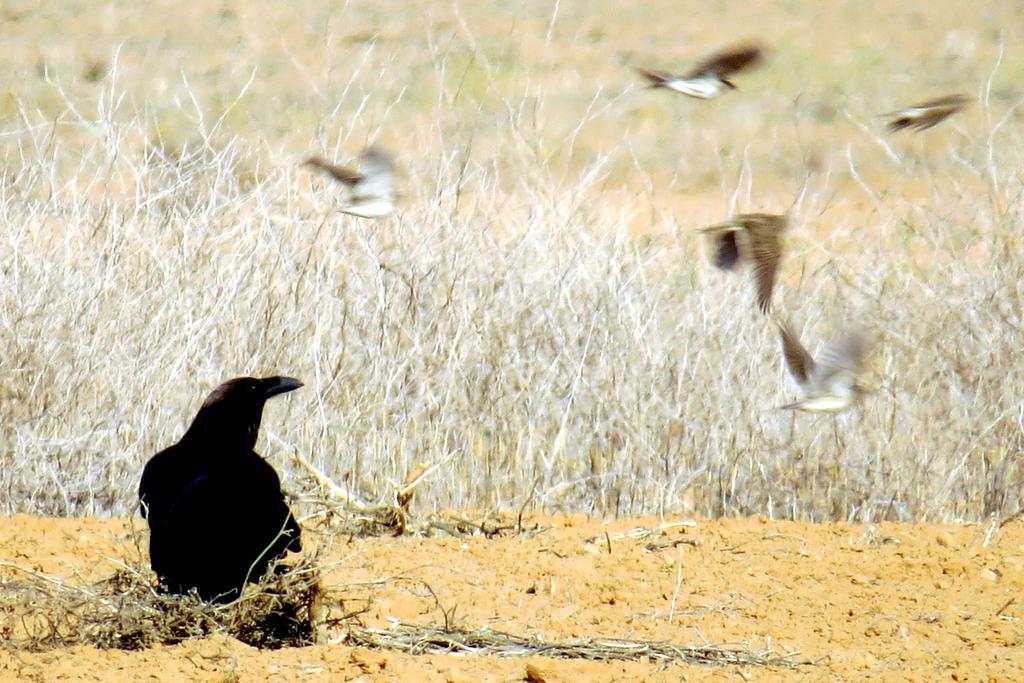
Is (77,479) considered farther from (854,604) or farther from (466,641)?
(854,604)

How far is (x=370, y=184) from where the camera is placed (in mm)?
6242

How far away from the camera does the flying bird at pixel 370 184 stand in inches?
244

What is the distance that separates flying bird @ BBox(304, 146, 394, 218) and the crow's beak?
1.83 metres

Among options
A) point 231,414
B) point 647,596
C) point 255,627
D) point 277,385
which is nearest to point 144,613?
point 255,627

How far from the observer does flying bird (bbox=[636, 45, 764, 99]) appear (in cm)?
527

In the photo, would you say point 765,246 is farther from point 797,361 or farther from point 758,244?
point 797,361

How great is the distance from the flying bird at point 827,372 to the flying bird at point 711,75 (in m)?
0.92

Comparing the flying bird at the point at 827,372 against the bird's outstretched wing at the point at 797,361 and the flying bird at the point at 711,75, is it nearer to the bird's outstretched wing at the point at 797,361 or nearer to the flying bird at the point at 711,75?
the bird's outstretched wing at the point at 797,361

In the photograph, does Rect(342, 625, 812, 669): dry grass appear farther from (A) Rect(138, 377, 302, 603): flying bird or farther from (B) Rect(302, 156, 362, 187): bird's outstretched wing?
(B) Rect(302, 156, 362, 187): bird's outstretched wing

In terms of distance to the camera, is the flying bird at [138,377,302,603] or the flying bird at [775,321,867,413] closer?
the flying bird at [138,377,302,603]

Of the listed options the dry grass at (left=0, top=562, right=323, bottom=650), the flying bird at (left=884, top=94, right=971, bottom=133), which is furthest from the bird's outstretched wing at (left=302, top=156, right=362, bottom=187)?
the dry grass at (left=0, top=562, right=323, bottom=650)

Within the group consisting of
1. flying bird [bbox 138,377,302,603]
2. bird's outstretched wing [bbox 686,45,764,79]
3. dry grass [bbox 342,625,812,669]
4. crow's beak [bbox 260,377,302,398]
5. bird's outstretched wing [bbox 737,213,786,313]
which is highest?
bird's outstretched wing [bbox 686,45,764,79]

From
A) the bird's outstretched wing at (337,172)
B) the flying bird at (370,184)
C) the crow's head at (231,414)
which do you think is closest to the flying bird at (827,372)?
the flying bird at (370,184)

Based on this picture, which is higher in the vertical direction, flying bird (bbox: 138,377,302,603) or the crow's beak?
the crow's beak
